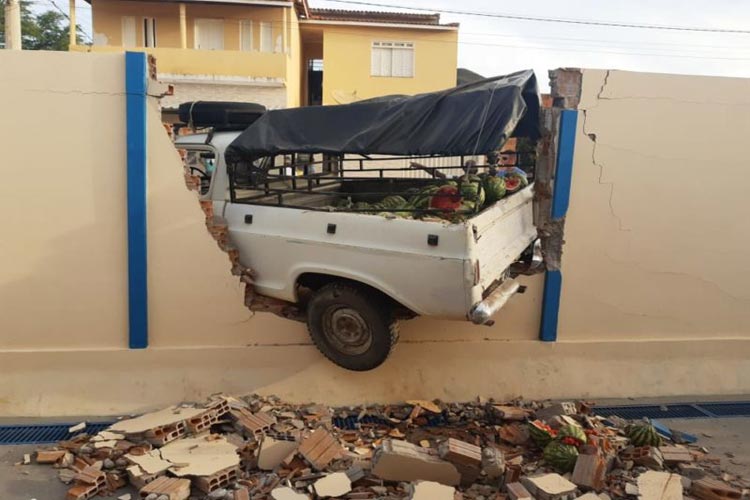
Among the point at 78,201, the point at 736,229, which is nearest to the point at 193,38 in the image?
the point at 78,201

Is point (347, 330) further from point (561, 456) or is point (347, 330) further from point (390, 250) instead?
point (561, 456)

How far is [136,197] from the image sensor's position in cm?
494

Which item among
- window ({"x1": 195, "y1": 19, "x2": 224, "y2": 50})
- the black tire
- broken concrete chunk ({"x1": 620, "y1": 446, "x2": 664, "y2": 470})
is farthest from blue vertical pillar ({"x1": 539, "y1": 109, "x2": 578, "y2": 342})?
window ({"x1": 195, "y1": 19, "x2": 224, "y2": 50})

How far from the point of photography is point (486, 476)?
12.9 ft

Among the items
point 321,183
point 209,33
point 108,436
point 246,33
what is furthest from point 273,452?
point 209,33

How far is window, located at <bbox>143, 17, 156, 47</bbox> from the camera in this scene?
20.9 m

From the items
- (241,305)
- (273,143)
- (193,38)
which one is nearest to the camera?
(273,143)

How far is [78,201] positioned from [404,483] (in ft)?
11.2

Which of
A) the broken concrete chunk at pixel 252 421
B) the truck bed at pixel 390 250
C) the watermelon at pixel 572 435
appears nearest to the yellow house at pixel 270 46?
the truck bed at pixel 390 250

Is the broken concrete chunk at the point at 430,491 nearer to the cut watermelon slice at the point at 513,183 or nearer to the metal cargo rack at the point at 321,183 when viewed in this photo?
the metal cargo rack at the point at 321,183

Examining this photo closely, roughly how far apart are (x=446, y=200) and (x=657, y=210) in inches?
96.9

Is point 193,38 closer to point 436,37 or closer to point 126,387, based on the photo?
point 436,37

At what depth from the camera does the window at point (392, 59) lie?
877 inches

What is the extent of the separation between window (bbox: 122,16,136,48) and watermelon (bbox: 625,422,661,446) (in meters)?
21.0
